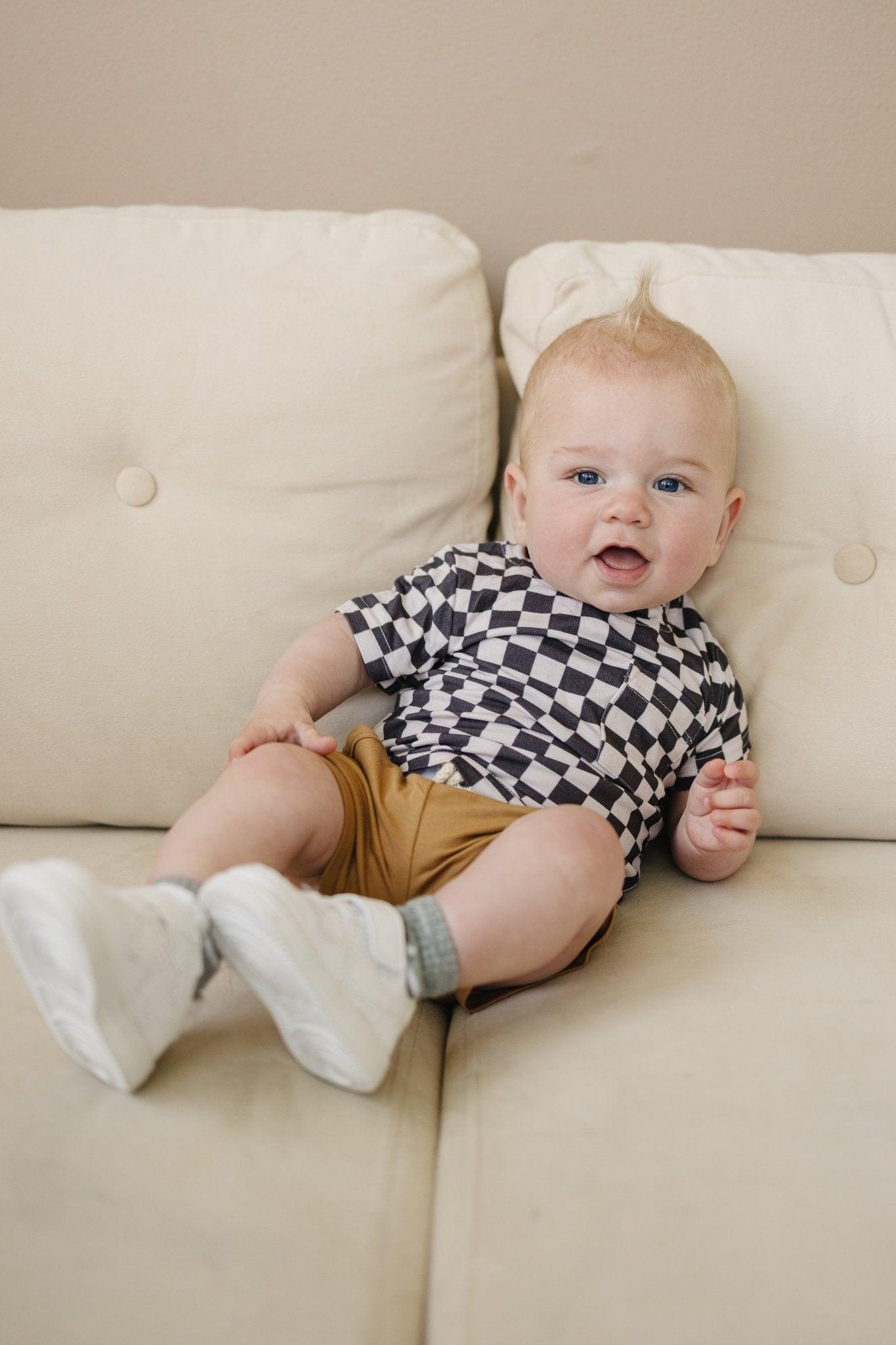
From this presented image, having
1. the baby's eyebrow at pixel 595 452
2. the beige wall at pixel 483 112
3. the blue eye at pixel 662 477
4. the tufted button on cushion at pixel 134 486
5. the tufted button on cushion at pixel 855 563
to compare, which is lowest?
the tufted button on cushion at pixel 855 563

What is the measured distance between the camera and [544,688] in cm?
101

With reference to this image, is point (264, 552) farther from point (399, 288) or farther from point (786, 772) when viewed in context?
point (786, 772)

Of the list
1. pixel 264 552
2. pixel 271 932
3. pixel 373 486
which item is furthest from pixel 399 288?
pixel 271 932

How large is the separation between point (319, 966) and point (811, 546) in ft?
2.44

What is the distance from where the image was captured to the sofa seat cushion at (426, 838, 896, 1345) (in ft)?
1.85

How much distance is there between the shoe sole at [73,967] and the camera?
0.60m

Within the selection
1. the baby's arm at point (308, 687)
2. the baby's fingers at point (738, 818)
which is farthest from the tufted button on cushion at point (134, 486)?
the baby's fingers at point (738, 818)

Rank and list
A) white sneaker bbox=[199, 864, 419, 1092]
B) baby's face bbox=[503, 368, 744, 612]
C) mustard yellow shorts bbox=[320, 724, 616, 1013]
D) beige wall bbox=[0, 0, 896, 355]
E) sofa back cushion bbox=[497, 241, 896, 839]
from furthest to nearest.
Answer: beige wall bbox=[0, 0, 896, 355]
sofa back cushion bbox=[497, 241, 896, 839]
baby's face bbox=[503, 368, 744, 612]
mustard yellow shorts bbox=[320, 724, 616, 1013]
white sneaker bbox=[199, 864, 419, 1092]

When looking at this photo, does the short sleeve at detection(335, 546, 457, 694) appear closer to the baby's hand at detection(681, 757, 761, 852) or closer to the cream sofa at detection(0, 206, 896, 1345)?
the cream sofa at detection(0, 206, 896, 1345)

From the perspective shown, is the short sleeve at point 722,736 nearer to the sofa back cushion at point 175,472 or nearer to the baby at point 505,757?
the baby at point 505,757

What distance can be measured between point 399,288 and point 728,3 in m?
0.65

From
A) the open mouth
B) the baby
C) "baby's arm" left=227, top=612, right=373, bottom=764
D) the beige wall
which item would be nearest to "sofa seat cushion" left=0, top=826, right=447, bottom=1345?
the baby

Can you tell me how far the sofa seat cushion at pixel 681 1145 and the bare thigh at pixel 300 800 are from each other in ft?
0.61

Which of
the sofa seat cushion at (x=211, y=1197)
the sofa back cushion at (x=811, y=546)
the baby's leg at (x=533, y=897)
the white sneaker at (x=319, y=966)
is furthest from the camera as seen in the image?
the sofa back cushion at (x=811, y=546)
